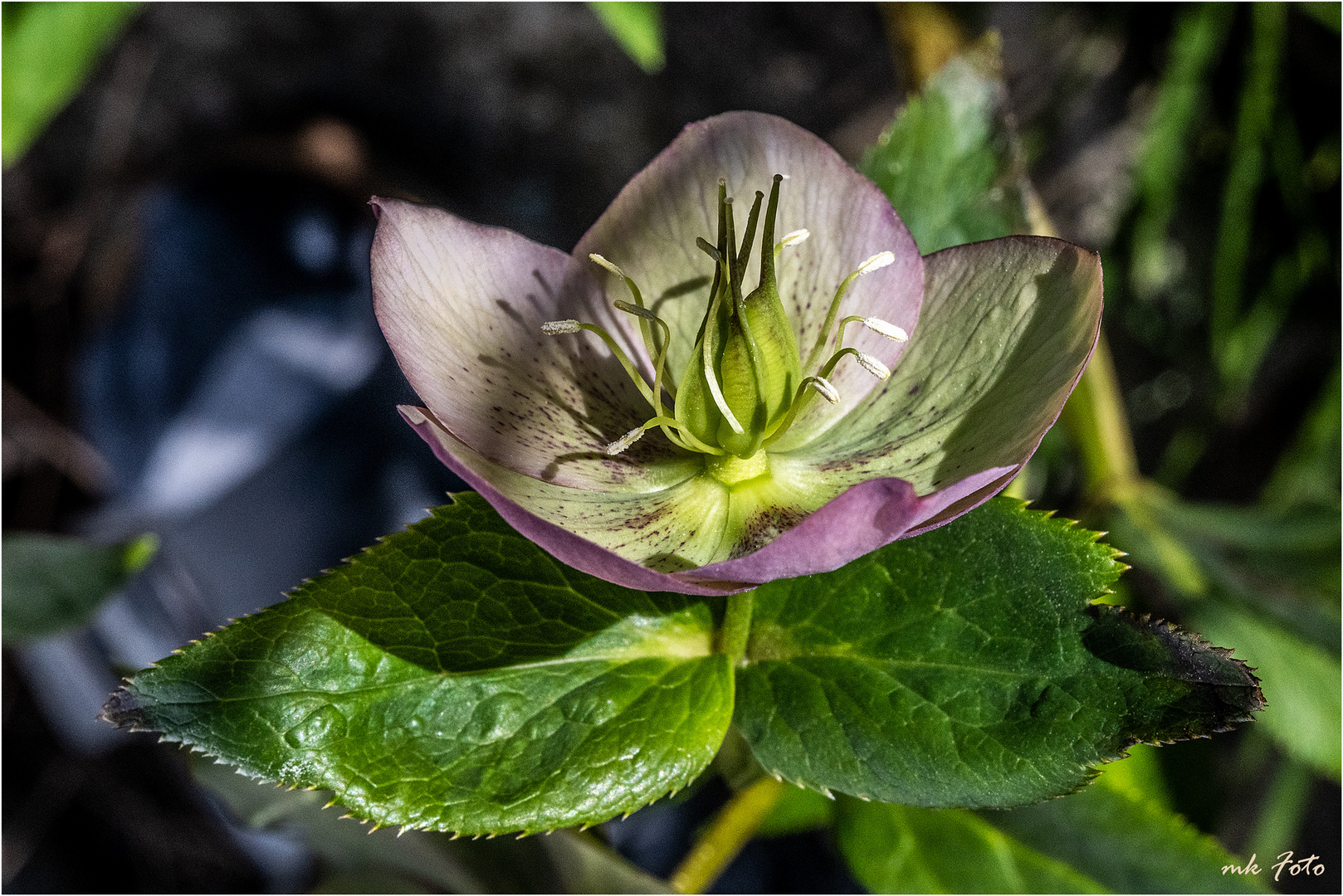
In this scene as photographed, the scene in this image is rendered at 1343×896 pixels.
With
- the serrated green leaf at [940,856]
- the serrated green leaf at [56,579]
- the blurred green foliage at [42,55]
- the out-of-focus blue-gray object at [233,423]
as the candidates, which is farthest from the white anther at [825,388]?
the out-of-focus blue-gray object at [233,423]

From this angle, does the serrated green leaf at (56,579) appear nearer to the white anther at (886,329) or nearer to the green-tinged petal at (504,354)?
the green-tinged petal at (504,354)

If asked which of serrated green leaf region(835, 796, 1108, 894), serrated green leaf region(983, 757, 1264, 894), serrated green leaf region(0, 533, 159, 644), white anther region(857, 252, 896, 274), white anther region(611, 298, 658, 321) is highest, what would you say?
serrated green leaf region(0, 533, 159, 644)

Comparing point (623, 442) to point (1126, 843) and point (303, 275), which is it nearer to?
point (1126, 843)

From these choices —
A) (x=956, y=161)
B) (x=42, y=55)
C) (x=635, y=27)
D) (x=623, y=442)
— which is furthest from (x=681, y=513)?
(x=42, y=55)

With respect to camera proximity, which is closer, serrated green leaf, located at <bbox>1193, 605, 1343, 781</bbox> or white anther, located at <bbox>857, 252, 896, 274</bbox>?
white anther, located at <bbox>857, 252, 896, 274</bbox>

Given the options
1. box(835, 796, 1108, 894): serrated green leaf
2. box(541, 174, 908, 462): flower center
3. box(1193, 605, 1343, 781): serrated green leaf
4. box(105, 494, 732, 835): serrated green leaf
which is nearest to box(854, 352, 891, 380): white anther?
box(541, 174, 908, 462): flower center

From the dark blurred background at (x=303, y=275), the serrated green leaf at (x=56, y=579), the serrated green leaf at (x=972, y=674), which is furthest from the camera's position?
the dark blurred background at (x=303, y=275)

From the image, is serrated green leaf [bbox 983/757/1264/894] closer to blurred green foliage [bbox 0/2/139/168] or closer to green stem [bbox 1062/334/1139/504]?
green stem [bbox 1062/334/1139/504]
